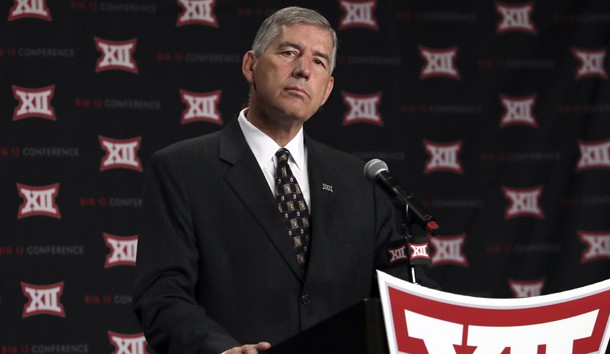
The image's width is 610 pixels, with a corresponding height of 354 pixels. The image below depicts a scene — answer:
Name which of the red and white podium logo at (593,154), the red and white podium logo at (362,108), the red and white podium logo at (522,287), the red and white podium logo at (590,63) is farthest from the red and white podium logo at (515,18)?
the red and white podium logo at (522,287)

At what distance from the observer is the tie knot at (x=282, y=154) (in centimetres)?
191

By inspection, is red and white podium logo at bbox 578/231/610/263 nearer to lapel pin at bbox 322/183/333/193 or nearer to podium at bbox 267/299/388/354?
lapel pin at bbox 322/183/333/193

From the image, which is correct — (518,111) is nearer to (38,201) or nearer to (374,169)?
(38,201)

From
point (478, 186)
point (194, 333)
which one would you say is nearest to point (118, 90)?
point (478, 186)

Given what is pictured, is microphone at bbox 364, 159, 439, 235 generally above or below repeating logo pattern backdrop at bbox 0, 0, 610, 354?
below

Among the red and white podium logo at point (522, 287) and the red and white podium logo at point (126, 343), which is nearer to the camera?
the red and white podium logo at point (126, 343)

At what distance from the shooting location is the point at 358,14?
359 centimetres

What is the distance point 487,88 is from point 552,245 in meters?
0.69

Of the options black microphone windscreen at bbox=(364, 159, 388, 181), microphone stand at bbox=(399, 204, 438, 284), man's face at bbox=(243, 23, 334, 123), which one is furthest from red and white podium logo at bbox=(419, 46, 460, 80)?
microphone stand at bbox=(399, 204, 438, 284)

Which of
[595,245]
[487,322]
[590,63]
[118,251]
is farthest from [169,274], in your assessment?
[590,63]

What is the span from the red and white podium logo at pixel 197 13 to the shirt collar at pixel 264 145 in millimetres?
1542

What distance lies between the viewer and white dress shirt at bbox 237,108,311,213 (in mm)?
1905

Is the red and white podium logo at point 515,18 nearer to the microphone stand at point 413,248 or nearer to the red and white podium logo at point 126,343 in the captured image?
the red and white podium logo at point 126,343

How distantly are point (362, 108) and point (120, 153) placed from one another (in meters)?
0.96
